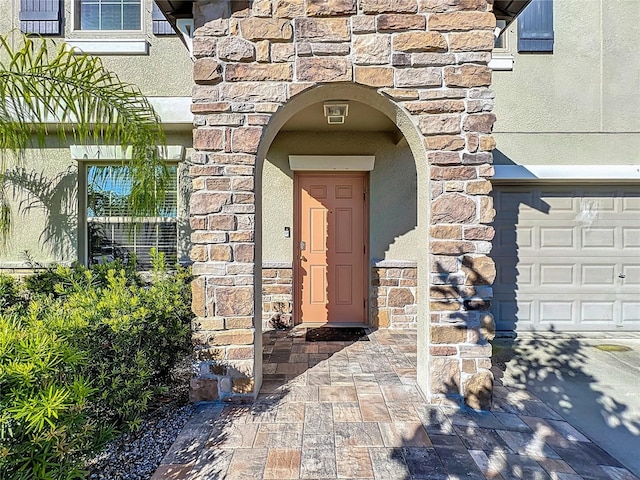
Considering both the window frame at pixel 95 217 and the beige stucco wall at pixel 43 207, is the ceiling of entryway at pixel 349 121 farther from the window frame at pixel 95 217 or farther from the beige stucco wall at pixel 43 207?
the beige stucco wall at pixel 43 207

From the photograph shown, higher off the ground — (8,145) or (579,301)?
(8,145)

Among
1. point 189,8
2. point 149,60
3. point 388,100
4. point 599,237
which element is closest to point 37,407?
point 388,100

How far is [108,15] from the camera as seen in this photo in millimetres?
4594

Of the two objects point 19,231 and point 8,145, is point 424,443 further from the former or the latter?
point 19,231

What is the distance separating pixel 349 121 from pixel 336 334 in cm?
284

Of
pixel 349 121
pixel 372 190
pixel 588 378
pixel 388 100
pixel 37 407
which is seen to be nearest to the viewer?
pixel 37 407

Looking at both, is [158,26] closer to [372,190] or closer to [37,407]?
[372,190]

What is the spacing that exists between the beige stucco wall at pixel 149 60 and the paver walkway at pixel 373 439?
13.1ft

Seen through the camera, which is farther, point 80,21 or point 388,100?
point 80,21

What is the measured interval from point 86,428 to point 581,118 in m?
6.31

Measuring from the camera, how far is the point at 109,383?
7.21ft

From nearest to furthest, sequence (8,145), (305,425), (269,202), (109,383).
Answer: (109,383), (305,425), (8,145), (269,202)

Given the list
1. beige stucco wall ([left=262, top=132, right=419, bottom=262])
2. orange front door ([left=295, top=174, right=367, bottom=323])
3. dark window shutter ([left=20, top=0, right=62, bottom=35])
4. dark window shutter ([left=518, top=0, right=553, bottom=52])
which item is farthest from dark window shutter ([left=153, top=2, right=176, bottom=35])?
dark window shutter ([left=518, top=0, right=553, bottom=52])

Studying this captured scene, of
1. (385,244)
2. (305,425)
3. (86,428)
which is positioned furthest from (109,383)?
(385,244)
